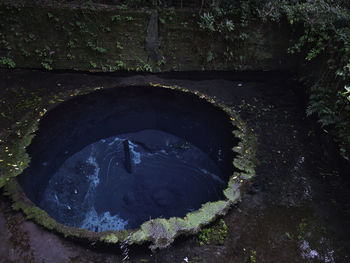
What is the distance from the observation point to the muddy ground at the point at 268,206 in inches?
131

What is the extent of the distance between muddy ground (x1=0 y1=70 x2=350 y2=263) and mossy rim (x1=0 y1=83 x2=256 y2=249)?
123mm

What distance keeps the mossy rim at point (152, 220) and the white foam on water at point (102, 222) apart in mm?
1025

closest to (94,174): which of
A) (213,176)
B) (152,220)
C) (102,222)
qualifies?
(102,222)

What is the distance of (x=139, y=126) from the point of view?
6.51 metres

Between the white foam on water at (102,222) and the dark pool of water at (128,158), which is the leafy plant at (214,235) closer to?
the dark pool of water at (128,158)

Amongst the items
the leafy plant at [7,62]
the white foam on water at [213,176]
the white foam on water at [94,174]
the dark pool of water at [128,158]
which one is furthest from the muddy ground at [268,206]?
the white foam on water at [94,174]

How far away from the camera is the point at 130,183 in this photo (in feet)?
17.4

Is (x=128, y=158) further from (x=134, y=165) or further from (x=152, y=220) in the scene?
(x=152, y=220)

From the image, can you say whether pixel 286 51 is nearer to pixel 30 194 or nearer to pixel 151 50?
pixel 151 50

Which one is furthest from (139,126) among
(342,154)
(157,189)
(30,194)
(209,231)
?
(342,154)

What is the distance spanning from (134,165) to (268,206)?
2.91 metres

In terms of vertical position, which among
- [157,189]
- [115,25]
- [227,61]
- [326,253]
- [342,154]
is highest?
[115,25]

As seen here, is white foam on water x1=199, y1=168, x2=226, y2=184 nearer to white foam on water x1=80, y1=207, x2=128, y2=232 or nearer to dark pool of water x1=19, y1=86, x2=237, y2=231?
dark pool of water x1=19, y1=86, x2=237, y2=231

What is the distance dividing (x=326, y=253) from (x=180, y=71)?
542 cm
